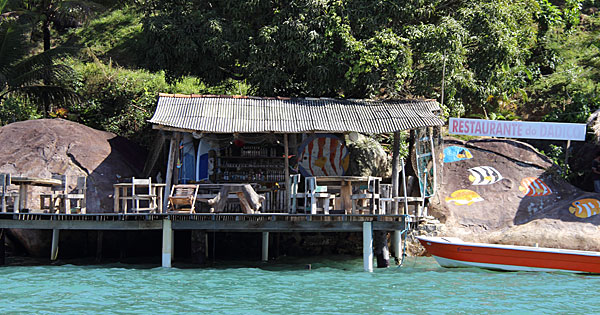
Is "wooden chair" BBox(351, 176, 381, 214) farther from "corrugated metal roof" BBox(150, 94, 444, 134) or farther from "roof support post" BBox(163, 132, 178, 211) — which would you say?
"roof support post" BBox(163, 132, 178, 211)

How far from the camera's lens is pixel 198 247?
52.7 ft

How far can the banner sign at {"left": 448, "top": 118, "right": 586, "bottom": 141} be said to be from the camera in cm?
2073

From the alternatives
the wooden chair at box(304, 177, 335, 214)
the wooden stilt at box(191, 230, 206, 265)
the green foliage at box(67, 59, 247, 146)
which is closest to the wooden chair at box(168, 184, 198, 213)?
the wooden stilt at box(191, 230, 206, 265)

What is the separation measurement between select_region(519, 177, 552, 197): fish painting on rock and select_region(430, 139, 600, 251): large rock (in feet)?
0.11

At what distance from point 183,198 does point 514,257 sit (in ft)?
26.4

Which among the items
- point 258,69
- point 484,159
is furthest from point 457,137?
point 258,69

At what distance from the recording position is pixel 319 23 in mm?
20234

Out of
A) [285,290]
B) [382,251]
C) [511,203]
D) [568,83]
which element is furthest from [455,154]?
[285,290]

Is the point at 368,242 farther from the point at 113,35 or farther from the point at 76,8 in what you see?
the point at 113,35

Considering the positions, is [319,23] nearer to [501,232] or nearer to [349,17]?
[349,17]

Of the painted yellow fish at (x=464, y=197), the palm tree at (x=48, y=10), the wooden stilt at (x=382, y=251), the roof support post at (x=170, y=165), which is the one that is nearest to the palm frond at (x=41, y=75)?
the palm tree at (x=48, y=10)

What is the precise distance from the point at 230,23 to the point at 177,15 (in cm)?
179

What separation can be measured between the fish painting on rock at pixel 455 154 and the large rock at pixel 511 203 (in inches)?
4.1

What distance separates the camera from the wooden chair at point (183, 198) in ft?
50.3
